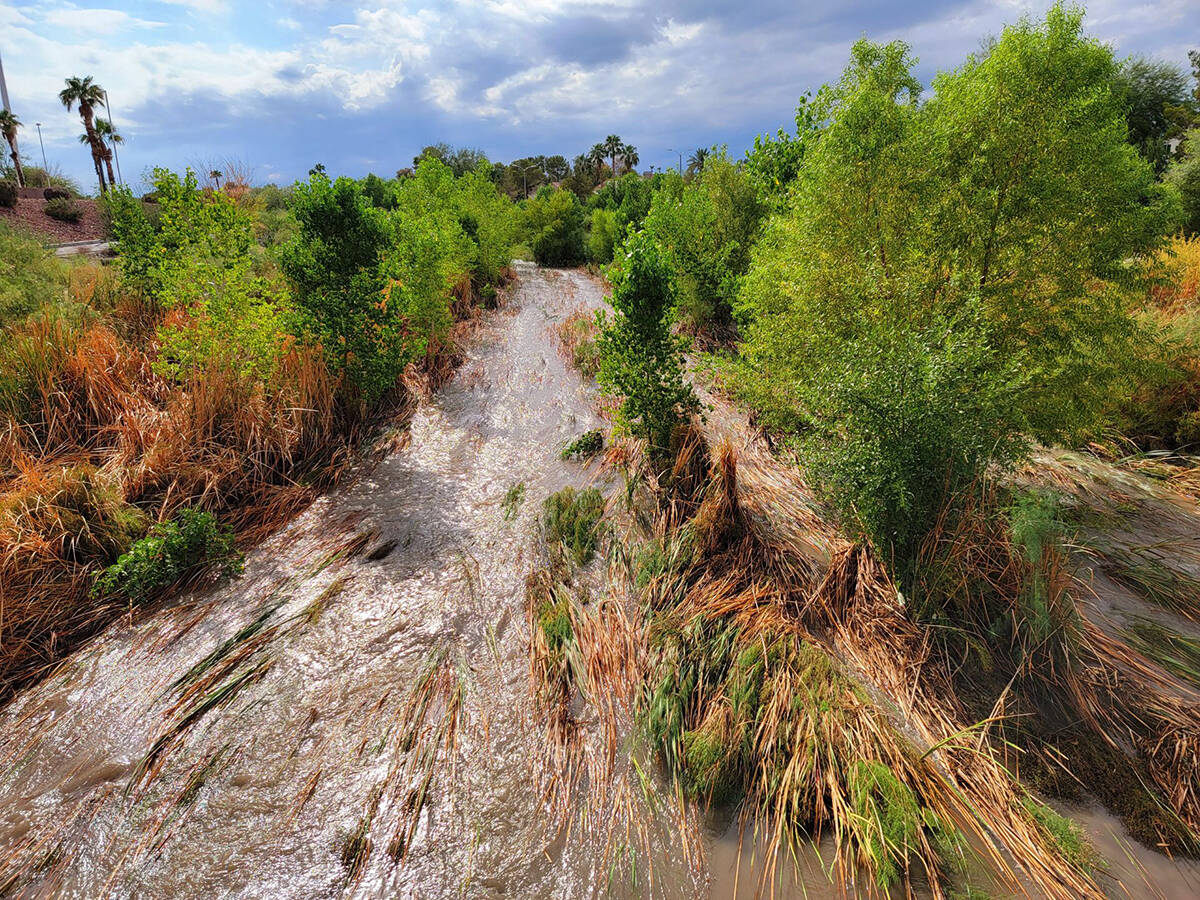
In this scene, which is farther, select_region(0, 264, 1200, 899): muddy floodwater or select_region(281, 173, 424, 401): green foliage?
select_region(281, 173, 424, 401): green foliage

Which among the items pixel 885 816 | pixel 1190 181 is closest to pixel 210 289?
pixel 885 816

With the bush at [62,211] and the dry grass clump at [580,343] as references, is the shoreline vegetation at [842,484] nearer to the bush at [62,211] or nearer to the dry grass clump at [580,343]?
the dry grass clump at [580,343]

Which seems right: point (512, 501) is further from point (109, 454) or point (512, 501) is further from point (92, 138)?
point (92, 138)

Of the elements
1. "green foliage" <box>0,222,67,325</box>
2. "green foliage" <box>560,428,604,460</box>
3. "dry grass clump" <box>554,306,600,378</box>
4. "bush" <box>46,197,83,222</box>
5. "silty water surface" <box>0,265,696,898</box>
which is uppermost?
"bush" <box>46,197,83,222</box>

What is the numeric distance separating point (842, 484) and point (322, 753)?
414 centimetres

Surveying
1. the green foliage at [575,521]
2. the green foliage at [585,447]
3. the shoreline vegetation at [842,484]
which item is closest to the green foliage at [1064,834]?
the shoreline vegetation at [842,484]

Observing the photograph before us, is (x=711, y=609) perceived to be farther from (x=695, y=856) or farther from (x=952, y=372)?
(x=952, y=372)

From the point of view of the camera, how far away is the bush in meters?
27.2

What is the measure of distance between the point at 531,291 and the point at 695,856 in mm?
20400

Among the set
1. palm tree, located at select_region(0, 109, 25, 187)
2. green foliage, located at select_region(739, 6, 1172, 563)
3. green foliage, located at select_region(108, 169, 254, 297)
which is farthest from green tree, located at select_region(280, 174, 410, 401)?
palm tree, located at select_region(0, 109, 25, 187)

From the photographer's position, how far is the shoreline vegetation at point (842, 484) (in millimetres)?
3027

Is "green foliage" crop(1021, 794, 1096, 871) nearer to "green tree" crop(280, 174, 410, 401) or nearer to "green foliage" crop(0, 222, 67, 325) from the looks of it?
"green tree" crop(280, 174, 410, 401)

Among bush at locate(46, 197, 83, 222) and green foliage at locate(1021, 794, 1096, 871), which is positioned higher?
bush at locate(46, 197, 83, 222)

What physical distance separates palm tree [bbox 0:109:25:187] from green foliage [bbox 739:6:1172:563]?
167ft
